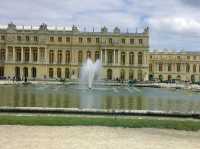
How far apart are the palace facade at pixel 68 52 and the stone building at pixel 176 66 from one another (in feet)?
85.0

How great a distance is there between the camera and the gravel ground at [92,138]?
14000 mm

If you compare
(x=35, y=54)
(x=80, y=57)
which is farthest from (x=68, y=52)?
(x=35, y=54)

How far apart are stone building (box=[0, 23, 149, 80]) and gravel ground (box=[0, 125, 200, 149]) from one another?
105m

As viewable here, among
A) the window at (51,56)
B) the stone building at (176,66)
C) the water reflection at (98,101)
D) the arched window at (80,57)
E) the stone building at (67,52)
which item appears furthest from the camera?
the stone building at (176,66)

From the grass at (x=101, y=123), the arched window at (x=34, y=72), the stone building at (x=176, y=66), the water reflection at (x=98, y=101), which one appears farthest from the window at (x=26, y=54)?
the grass at (x=101, y=123)

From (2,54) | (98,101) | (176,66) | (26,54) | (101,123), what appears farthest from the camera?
(176,66)

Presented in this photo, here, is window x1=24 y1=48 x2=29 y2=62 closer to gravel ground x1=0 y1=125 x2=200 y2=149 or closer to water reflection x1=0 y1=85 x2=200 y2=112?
water reflection x1=0 y1=85 x2=200 y2=112

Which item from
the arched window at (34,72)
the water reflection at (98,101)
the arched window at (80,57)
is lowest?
the water reflection at (98,101)

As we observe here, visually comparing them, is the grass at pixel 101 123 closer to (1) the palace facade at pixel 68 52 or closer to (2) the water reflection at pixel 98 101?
(2) the water reflection at pixel 98 101

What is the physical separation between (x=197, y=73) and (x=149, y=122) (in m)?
134

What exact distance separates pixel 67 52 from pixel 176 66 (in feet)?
133

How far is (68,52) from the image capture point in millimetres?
126312

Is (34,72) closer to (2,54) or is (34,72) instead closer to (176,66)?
(2,54)

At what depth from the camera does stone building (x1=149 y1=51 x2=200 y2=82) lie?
150m
